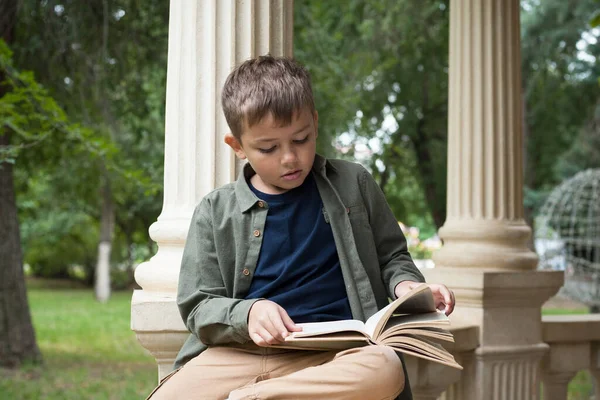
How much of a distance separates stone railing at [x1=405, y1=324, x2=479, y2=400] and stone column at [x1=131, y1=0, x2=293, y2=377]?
1329 mm

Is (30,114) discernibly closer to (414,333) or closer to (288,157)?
(288,157)

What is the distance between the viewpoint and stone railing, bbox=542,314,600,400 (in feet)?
15.1

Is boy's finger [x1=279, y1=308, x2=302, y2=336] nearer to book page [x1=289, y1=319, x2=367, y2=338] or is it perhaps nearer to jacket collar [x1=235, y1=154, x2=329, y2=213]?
book page [x1=289, y1=319, x2=367, y2=338]

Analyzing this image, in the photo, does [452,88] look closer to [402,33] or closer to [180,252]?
[180,252]

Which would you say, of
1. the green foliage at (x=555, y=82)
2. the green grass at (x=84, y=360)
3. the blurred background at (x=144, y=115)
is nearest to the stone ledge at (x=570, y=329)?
the blurred background at (x=144, y=115)

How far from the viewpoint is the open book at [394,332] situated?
1.96m

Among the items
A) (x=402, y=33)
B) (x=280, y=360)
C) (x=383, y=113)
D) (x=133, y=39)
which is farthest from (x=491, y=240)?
(x=383, y=113)

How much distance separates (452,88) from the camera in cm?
456

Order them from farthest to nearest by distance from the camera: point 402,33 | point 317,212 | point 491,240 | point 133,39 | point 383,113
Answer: point 383,113 < point 402,33 < point 133,39 < point 491,240 < point 317,212

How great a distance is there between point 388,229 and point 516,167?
7.15 ft

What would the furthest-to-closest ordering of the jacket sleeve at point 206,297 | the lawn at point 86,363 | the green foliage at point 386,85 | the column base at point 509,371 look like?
the green foliage at point 386,85 < the lawn at point 86,363 < the column base at point 509,371 < the jacket sleeve at point 206,297

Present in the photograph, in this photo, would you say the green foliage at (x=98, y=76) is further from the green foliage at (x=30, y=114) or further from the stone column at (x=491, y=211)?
the stone column at (x=491, y=211)

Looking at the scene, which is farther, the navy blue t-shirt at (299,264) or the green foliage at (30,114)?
the green foliage at (30,114)

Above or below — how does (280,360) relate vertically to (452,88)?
A: below
